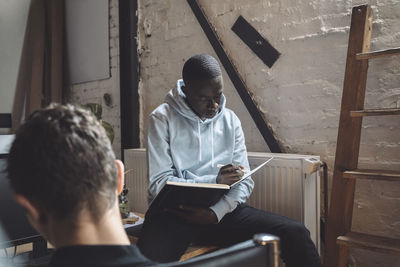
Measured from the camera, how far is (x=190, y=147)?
74.5 inches

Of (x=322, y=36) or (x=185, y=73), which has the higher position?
(x=322, y=36)

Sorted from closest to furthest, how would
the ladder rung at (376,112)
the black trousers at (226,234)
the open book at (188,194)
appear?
1. the open book at (188,194)
2. the black trousers at (226,234)
3. the ladder rung at (376,112)

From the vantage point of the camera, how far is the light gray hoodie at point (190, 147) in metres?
1.76

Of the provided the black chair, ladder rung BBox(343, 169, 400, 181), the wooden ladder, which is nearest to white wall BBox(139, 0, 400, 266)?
the wooden ladder

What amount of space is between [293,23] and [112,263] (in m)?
1.98

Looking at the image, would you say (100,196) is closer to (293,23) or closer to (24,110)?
(293,23)

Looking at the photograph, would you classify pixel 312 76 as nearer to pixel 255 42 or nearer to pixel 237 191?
pixel 255 42

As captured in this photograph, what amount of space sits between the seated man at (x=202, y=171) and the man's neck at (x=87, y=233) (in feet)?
2.96

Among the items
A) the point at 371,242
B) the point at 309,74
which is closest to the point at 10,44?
the point at 309,74

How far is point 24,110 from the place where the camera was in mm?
3512

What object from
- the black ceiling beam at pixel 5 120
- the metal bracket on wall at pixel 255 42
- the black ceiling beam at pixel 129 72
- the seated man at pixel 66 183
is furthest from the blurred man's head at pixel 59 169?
the black ceiling beam at pixel 5 120

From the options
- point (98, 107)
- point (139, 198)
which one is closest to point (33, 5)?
point (98, 107)

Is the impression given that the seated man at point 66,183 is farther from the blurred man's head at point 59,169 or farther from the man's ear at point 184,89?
the man's ear at point 184,89

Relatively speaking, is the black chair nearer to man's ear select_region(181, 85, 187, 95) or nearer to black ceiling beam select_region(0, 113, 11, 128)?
man's ear select_region(181, 85, 187, 95)
